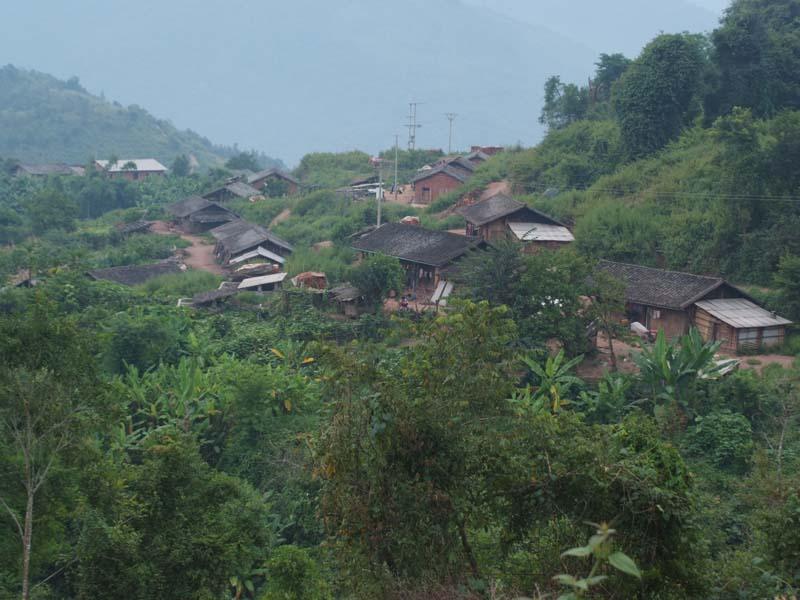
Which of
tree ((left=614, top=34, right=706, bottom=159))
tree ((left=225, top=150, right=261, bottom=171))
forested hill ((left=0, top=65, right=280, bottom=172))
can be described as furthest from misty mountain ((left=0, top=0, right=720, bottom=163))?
tree ((left=614, top=34, right=706, bottom=159))

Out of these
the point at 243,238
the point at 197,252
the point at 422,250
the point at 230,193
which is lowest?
the point at 197,252

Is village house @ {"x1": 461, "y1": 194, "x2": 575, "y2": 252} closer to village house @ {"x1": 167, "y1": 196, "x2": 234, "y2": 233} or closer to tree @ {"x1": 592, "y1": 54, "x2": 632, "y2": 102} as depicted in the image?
tree @ {"x1": 592, "y1": 54, "x2": 632, "y2": 102}

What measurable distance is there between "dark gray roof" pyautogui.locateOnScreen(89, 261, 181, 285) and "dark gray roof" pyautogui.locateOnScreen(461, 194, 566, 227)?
10.6 m

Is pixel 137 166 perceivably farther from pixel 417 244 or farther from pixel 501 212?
pixel 501 212

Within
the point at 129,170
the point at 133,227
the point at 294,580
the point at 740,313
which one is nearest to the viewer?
the point at 294,580

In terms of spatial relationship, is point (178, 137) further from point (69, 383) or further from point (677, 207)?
point (69, 383)

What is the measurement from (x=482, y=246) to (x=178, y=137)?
80.9m

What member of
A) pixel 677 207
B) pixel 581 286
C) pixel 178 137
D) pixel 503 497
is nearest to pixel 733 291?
pixel 581 286

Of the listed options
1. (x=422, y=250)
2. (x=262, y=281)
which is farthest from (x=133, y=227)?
(x=422, y=250)

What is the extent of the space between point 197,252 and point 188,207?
20.7 feet

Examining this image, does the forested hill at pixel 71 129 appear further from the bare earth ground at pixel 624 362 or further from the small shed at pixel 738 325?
the small shed at pixel 738 325

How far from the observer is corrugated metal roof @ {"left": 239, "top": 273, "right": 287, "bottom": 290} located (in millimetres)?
26359

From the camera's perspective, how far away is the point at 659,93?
97.4ft

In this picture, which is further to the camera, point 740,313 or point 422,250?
point 422,250
